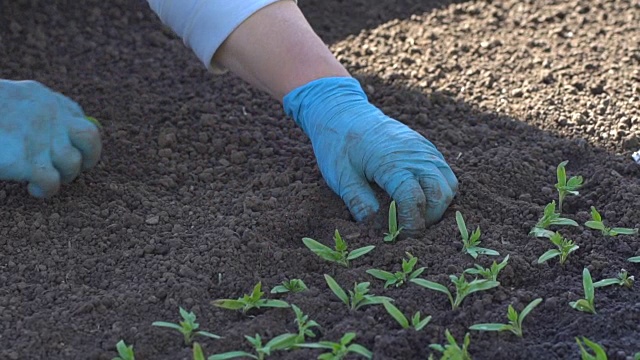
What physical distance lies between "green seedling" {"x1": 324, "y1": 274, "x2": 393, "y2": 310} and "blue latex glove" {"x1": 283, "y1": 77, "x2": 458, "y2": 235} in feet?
0.93

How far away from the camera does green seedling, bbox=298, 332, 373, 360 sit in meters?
1.77

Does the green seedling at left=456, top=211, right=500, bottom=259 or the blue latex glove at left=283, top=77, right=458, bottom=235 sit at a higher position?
the blue latex glove at left=283, top=77, right=458, bottom=235

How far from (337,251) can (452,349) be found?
0.43m

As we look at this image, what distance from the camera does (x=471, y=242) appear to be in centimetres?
212

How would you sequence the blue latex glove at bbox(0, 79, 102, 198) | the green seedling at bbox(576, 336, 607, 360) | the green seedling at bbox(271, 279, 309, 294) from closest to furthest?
the green seedling at bbox(576, 336, 607, 360) < the green seedling at bbox(271, 279, 309, 294) < the blue latex glove at bbox(0, 79, 102, 198)

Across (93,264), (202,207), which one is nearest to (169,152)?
(202,207)

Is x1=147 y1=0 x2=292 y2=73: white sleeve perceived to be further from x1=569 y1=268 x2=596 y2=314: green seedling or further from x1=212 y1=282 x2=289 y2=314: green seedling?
x1=569 y1=268 x2=596 y2=314: green seedling

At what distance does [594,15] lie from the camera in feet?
11.1

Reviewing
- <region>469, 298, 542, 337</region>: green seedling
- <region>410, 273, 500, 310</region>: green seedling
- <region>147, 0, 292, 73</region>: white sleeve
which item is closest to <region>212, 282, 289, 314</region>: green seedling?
<region>410, 273, 500, 310</region>: green seedling

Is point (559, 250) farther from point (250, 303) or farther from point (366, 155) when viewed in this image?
point (250, 303)

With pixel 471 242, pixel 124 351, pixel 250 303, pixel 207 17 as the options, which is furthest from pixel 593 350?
pixel 207 17

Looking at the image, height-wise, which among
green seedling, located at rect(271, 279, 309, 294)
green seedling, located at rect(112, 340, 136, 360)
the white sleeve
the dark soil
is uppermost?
the white sleeve

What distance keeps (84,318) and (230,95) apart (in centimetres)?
115

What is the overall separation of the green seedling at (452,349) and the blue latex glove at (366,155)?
423 millimetres
